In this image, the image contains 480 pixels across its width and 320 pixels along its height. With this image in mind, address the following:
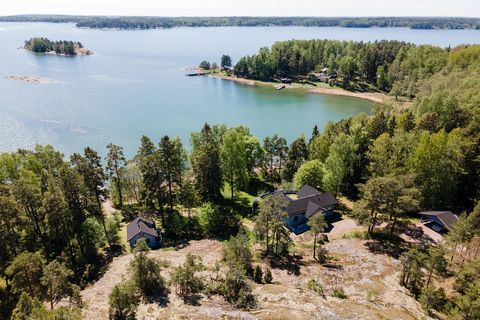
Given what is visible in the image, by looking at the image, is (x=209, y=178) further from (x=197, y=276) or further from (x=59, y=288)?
(x=59, y=288)

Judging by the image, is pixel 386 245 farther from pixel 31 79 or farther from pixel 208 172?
pixel 31 79

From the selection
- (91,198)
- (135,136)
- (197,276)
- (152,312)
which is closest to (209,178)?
(91,198)

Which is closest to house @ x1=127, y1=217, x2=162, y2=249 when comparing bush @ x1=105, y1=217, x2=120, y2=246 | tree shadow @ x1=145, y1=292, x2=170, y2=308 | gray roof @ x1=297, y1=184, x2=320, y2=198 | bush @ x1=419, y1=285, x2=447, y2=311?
bush @ x1=105, y1=217, x2=120, y2=246

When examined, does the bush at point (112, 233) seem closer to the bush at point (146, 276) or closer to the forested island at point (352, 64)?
the bush at point (146, 276)

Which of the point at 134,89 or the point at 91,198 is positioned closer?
the point at 91,198

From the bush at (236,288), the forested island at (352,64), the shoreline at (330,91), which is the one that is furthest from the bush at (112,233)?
the forested island at (352,64)

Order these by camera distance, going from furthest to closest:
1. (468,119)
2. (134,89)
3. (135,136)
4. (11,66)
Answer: (11,66), (134,89), (135,136), (468,119)
